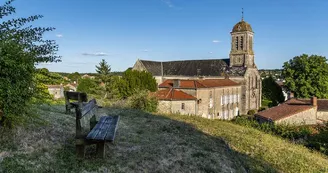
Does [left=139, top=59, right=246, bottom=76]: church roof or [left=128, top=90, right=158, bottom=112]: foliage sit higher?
[left=139, top=59, right=246, bottom=76]: church roof

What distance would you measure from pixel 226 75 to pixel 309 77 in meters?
12.9

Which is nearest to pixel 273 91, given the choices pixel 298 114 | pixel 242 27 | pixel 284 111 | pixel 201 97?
pixel 242 27

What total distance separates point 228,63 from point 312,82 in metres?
15.0

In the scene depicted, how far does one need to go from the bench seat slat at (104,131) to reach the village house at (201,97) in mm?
20865

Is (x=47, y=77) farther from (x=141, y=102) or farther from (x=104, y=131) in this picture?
(x=141, y=102)

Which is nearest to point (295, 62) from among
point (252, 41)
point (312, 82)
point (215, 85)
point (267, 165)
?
point (312, 82)

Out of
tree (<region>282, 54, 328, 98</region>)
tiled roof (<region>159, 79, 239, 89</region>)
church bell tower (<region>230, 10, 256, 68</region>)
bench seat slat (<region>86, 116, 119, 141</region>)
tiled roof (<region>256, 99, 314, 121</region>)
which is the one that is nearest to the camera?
bench seat slat (<region>86, 116, 119, 141</region>)

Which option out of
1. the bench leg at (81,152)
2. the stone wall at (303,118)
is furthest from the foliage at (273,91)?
the bench leg at (81,152)

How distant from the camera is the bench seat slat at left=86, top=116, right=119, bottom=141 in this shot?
4817 mm

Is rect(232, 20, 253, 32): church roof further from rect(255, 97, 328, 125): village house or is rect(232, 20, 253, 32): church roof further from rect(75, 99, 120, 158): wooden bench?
rect(75, 99, 120, 158): wooden bench

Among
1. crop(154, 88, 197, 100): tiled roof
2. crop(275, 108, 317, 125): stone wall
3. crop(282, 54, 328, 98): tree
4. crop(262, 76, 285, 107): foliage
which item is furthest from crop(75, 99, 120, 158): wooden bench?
crop(262, 76, 285, 107): foliage

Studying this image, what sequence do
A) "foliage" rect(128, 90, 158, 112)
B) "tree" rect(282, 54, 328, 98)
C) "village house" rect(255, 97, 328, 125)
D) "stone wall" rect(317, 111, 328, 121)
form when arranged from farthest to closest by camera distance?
"tree" rect(282, 54, 328, 98) < "stone wall" rect(317, 111, 328, 121) < "village house" rect(255, 97, 328, 125) < "foliage" rect(128, 90, 158, 112)

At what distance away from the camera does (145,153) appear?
6238mm

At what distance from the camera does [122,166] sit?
17.1ft
